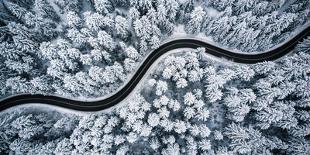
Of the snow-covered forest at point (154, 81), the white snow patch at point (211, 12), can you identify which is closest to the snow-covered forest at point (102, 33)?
the snow-covered forest at point (154, 81)

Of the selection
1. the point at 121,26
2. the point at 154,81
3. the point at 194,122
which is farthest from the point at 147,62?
the point at 194,122

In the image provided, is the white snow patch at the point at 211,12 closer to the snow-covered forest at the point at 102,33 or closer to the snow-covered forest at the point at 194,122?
the snow-covered forest at the point at 102,33

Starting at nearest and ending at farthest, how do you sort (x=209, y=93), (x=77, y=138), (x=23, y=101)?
(x=77, y=138)
(x=209, y=93)
(x=23, y=101)

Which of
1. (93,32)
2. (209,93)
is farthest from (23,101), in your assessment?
(209,93)

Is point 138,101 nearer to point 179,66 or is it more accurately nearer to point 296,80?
point 179,66

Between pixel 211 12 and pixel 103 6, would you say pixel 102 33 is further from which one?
pixel 211 12

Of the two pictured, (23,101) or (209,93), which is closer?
(209,93)
